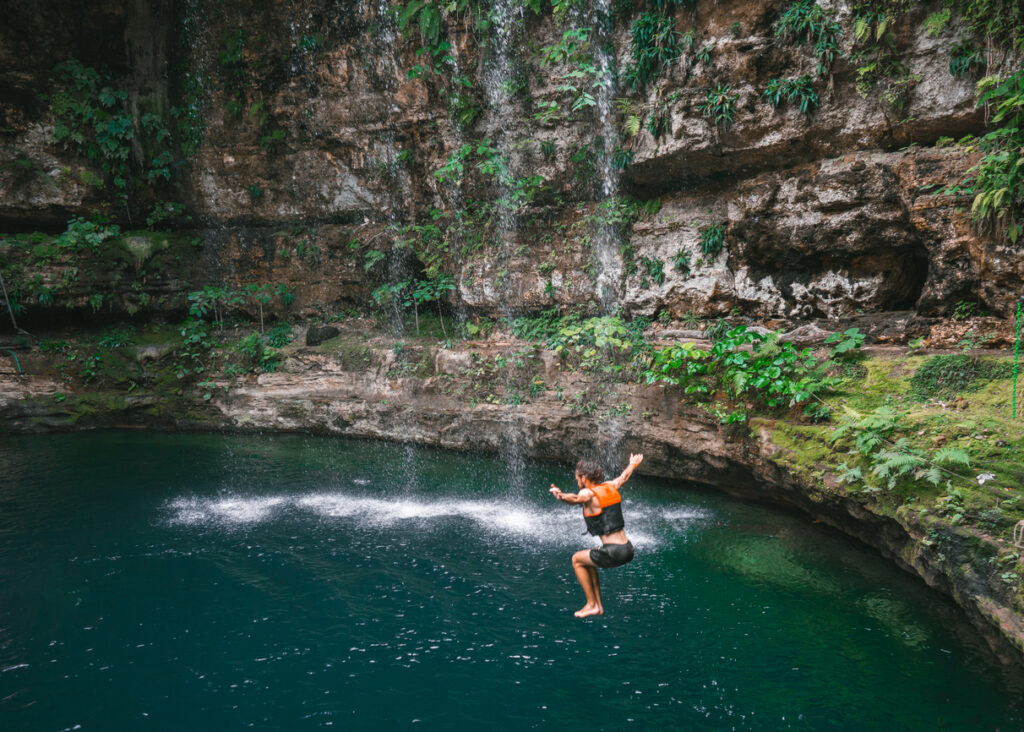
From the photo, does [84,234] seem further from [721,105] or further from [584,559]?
[584,559]

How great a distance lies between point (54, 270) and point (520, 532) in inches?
524

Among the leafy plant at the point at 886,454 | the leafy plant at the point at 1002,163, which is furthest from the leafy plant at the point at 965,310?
the leafy plant at the point at 886,454

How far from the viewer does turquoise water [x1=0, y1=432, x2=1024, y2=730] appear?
4.22 meters

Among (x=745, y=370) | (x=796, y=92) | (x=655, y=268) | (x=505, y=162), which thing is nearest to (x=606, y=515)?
(x=745, y=370)

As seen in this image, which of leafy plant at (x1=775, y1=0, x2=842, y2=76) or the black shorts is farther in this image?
leafy plant at (x1=775, y1=0, x2=842, y2=76)

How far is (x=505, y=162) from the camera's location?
11891 mm

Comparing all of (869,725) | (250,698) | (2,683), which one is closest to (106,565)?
(2,683)

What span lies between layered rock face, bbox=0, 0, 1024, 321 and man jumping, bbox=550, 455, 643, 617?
6.22 meters

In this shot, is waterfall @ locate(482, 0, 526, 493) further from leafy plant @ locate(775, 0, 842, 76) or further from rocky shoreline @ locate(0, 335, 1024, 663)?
leafy plant @ locate(775, 0, 842, 76)

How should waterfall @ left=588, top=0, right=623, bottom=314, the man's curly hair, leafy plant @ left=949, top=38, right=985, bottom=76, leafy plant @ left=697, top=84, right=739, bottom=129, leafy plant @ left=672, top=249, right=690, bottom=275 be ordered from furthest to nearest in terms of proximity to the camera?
1. waterfall @ left=588, top=0, right=623, bottom=314
2. leafy plant @ left=672, top=249, right=690, bottom=275
3. leafy plant @ left=697, top=84, right=739, bottom=129
4. leafy plant @ left=949, top=38, right=985, bottom=76
5. the man's curly hair

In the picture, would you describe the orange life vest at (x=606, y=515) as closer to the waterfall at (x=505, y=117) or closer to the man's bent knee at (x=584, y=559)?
the man's bent knee at (x=584, y=559)

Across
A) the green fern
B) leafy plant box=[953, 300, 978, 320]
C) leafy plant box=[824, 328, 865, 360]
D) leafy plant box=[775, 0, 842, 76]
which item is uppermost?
leafy plant box=[775, 0, 842, 76]

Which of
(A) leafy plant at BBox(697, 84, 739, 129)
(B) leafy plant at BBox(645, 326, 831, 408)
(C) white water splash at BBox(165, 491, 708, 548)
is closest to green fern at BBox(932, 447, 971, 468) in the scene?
(B) leafy plant at BBox(645, 326, 831, 408)

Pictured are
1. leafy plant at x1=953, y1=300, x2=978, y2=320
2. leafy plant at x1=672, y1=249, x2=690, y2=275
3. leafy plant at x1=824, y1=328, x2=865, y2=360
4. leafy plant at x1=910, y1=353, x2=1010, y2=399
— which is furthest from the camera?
leafy plant at x1=672, y1=249, x2=690, y2=275
